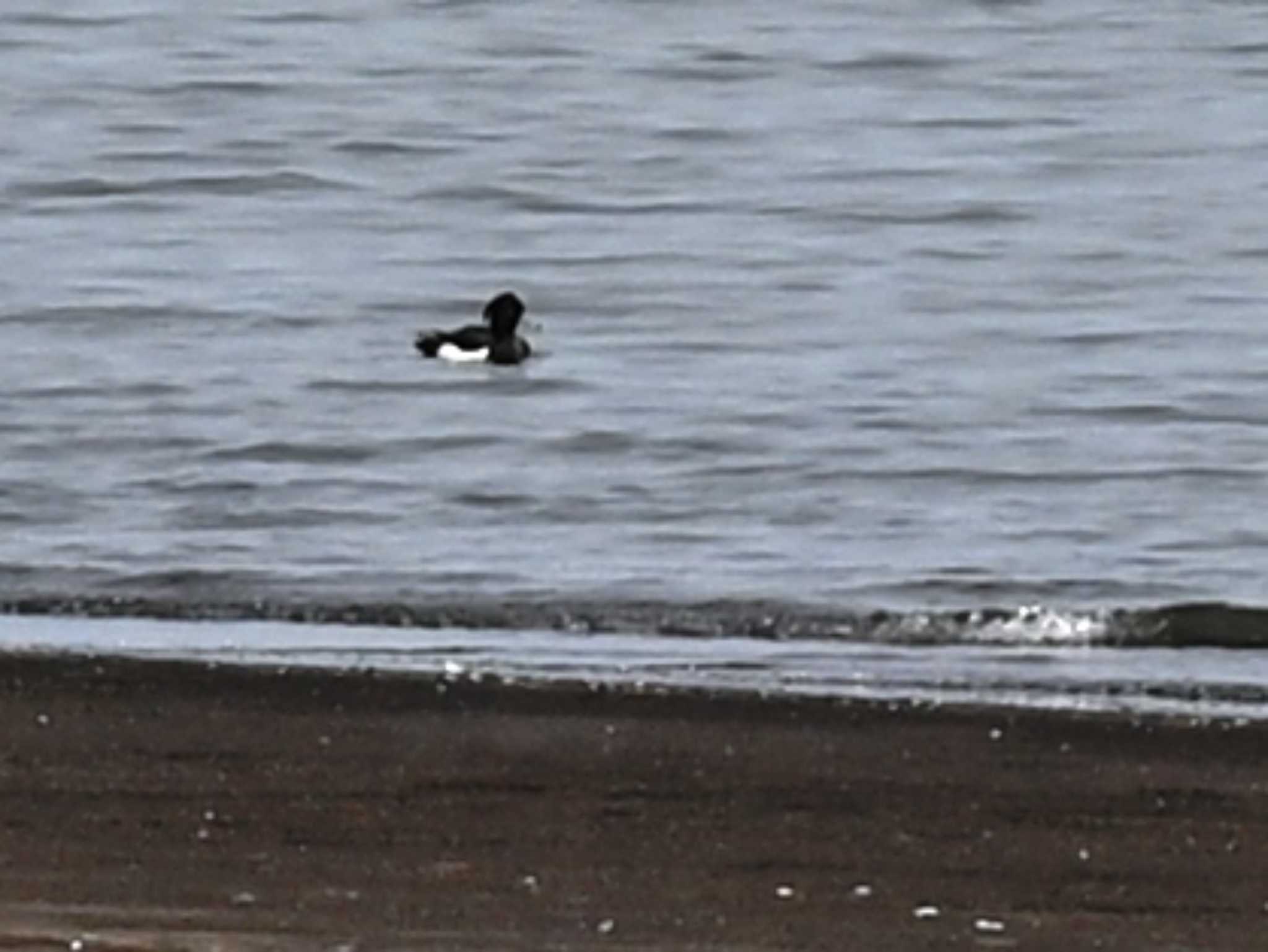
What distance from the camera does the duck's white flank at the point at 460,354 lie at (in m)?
16.7

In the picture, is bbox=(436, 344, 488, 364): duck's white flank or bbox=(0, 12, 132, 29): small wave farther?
bbox=(0, 12, 132, 29): small wave

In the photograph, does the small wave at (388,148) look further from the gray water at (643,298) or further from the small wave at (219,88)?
the small wave at (219,88)

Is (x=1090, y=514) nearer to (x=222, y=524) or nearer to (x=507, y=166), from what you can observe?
(x=222, y=524)

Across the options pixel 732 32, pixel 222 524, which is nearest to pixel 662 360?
pixel 222 524

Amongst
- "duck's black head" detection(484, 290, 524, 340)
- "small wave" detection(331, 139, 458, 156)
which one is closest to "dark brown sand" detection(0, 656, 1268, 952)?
"duck's black head" detection(484, 290, 524, 340)

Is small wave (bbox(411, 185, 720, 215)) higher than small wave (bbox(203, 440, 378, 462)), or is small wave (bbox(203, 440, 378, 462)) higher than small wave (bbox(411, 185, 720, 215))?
small wave (bbox(203, 440, 378, 462))

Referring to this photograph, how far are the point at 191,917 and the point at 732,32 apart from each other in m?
20.8

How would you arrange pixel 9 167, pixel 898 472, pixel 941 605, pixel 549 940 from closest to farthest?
1. pixel 549 940
2. pixel 941 605
3. pixel 898 472
4. pixel 9 167

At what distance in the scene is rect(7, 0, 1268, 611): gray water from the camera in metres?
13.0

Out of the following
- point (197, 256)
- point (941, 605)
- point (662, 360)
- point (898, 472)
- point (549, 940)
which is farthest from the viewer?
point (197, 256)

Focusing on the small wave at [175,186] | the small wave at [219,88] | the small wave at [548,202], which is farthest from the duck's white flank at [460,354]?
the small wave at [219,88]

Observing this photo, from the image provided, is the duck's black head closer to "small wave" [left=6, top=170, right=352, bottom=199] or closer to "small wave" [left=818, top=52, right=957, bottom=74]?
"small wave" [left=6, top=170, right=352, bottom=199]

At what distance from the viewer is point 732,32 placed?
28.2 m

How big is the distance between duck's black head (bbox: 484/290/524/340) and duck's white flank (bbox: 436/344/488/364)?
135 mm
